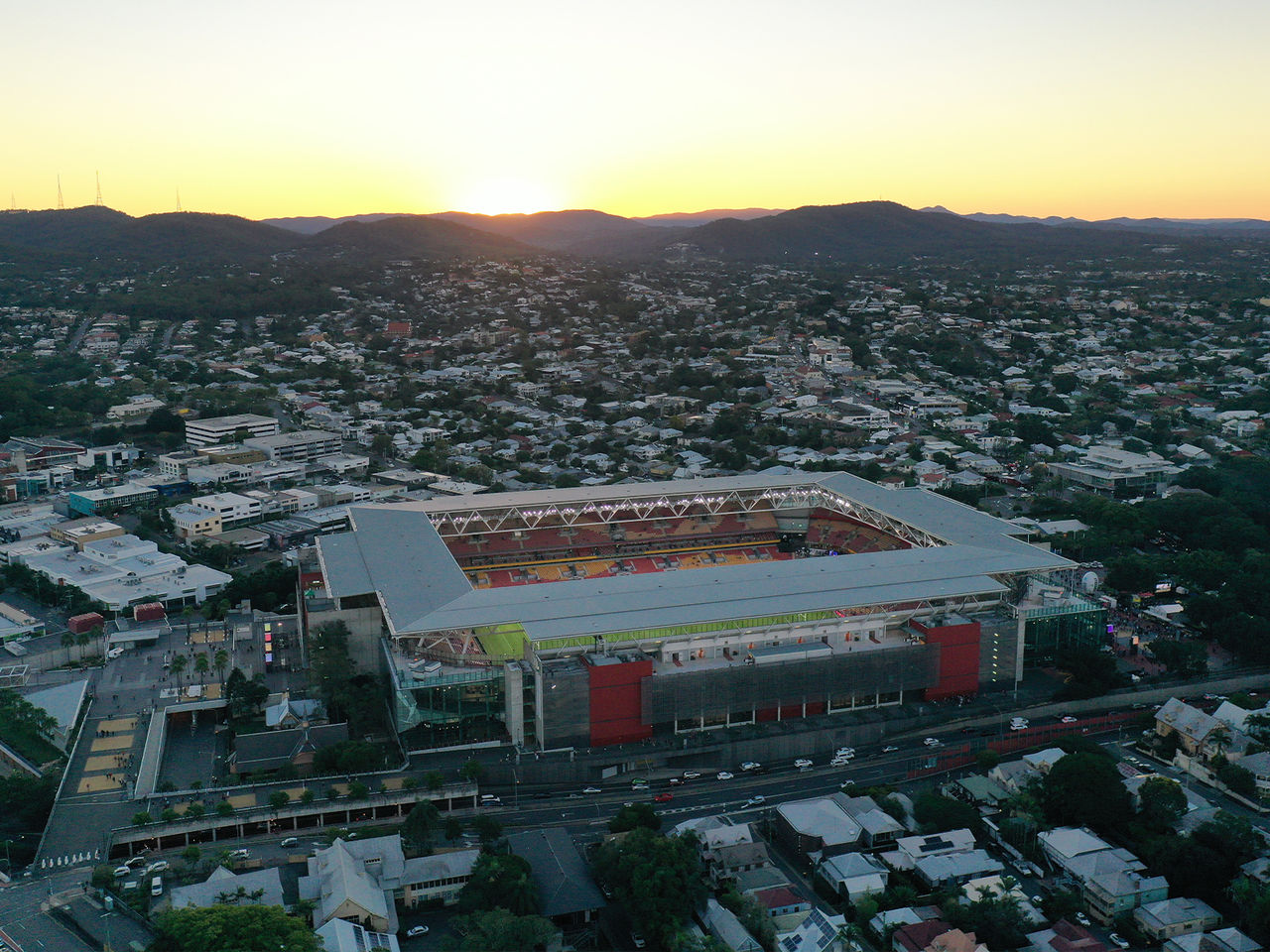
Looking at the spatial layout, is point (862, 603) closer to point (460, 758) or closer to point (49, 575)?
point (460, 758)

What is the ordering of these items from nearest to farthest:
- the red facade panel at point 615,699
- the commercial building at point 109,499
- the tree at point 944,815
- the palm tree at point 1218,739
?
the tree at point 944,815 < the palm tree at point 1218,739 < the red facade panel at point 615,699 < the commercial building at point 109,499

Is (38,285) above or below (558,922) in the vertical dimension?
above

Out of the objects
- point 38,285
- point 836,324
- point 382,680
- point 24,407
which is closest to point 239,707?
point 382,680

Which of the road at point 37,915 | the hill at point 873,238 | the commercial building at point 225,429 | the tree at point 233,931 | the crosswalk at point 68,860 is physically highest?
the hill at point 873,238

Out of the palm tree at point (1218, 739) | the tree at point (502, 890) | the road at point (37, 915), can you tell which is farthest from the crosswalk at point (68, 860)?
the palm tree at point (1218, 739)

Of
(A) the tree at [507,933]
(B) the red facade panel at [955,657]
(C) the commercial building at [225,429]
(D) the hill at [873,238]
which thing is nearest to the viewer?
(A) the tree at [507,933]

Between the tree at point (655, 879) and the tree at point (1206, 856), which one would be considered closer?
the tree at point (655, 879)

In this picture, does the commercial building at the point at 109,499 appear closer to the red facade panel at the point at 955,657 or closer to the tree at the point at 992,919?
the red facade panel at the point at 955,657
